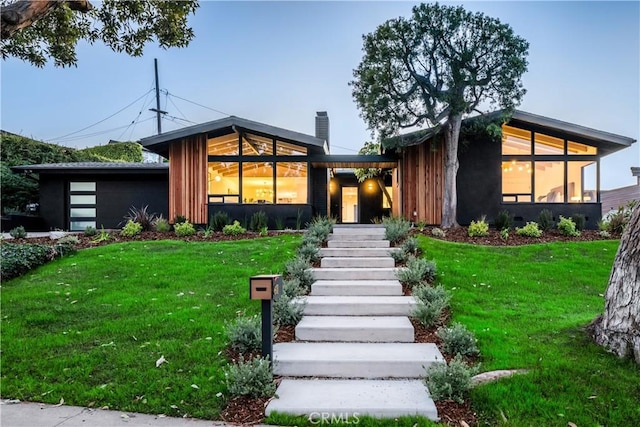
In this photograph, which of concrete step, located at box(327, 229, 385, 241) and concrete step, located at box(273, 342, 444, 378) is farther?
concrete step, located at box(327, 229, 385, 241)

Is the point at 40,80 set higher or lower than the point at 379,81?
higher

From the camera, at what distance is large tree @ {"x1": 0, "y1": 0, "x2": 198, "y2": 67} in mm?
6555

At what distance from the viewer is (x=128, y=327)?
174 inches

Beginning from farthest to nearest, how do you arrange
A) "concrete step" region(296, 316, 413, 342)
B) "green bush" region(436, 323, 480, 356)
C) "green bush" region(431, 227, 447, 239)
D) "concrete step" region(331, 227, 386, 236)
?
"green bush" region(431, 227, 447, 239) < "concrete step" region(331, 227, 386, 236) < "concrete step" region(296, 316, 413, 342) < "green bush" region(436, 323, 480, 356)

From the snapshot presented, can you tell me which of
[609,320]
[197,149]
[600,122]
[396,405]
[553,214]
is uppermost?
[600,122]

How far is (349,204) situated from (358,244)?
34.3ft

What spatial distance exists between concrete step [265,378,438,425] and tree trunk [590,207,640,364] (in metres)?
1.86

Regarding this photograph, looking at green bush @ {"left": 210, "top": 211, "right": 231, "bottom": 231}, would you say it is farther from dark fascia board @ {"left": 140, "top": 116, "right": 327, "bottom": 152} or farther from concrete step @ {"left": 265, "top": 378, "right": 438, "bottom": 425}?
concrete step @ {"left": 265, "top": 378, "right": 438, "bottom": 425}

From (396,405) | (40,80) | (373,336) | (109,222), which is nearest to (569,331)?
(373,336)

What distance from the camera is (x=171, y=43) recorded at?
6.98m

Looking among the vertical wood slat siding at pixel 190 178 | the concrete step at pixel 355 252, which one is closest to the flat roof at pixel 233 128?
the vertical wood slat siding at pixel 190 178

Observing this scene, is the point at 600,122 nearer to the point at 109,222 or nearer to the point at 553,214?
the point at 553,214

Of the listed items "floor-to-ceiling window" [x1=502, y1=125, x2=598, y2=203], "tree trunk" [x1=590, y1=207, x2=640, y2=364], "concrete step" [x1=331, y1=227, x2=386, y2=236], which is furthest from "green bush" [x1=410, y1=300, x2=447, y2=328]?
"floor-to-ceiling window" [x1=502, y1=125, x2=598, y2=203]

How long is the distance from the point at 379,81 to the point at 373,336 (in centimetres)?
759
